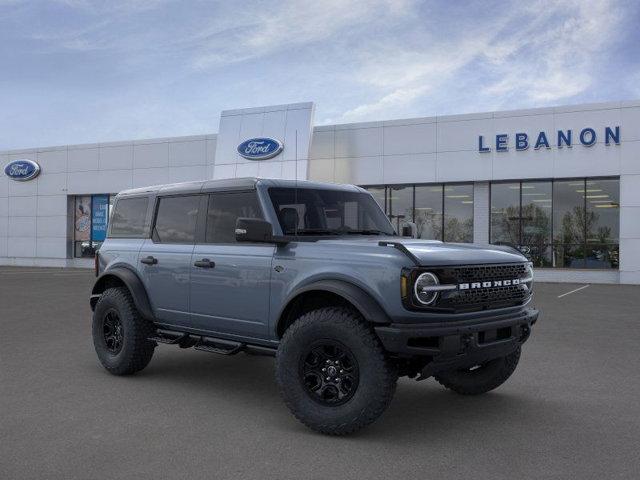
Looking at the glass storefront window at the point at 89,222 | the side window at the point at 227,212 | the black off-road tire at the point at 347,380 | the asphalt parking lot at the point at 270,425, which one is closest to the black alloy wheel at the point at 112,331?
the asphalt parking lot at the point at 270,425

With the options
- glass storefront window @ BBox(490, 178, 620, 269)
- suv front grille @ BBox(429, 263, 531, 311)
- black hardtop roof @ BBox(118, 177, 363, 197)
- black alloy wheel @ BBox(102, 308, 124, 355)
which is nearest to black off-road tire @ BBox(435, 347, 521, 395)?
suv front grille @ BBox(429, 263, 531, 311)

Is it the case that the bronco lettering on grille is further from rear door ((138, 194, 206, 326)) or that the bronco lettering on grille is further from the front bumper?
rear door ((138, 194, 206, 326))

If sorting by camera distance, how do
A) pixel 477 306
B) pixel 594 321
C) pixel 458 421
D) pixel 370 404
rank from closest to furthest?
pixel 370 404 < pixel 477 306 < pixel 458 421 < pixel 594 321

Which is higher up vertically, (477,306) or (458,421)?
(477,306)

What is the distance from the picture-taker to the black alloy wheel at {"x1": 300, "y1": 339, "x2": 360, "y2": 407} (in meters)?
4.64

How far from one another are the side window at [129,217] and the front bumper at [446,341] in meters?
3.48

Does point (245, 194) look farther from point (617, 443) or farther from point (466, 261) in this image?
point (617, 443)

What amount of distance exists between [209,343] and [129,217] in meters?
2.01

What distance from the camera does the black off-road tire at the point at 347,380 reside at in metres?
4.46

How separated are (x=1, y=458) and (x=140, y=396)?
5.65 feet

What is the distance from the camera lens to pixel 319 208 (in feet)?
19.2

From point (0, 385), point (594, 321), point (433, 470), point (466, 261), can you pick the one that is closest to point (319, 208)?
point (466, 261)

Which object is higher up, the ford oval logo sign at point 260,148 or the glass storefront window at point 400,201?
the ford oval logo sign at point 260,148

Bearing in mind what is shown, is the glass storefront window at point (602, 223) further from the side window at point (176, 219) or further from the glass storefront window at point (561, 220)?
the side window at point (176, 219)
